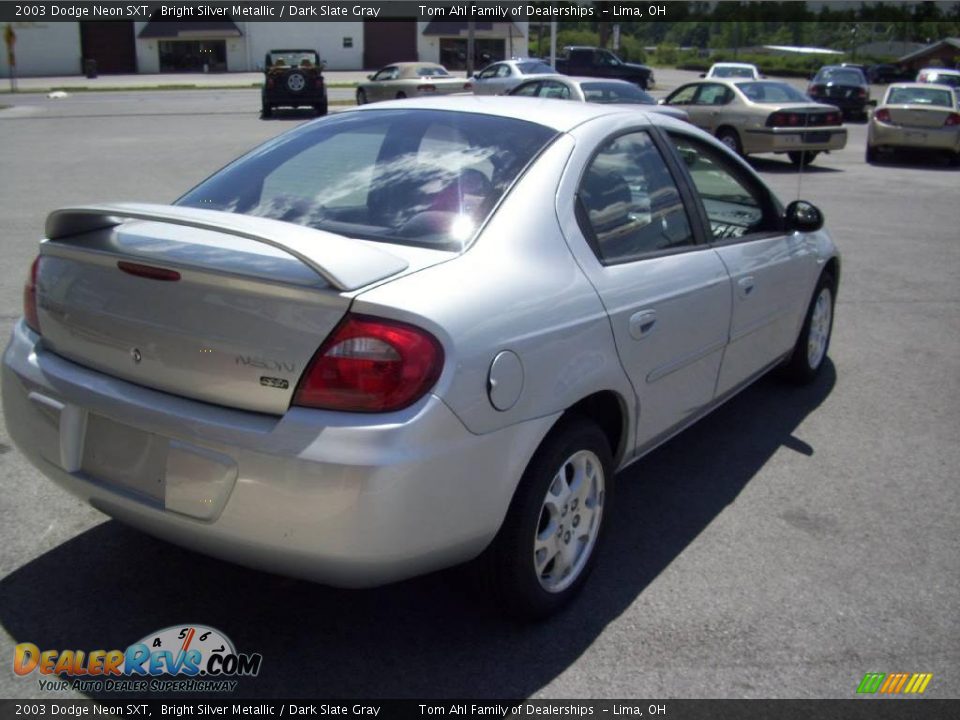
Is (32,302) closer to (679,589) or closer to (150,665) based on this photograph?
(150,665)

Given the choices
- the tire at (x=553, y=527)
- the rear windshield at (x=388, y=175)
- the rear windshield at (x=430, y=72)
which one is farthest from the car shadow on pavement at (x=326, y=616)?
the rear windshield at (x=430, y=72)

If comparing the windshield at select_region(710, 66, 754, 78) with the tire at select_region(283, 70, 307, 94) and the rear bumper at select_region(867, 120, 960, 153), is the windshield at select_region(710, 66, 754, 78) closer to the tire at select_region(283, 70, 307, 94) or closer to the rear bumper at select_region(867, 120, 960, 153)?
the tire at select_region(283, 70, 307, 94)

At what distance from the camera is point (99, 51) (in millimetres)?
64188

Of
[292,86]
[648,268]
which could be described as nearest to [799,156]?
[648,268]

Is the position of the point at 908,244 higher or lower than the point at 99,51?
lower

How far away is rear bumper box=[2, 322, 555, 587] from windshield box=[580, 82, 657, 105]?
13.2 m

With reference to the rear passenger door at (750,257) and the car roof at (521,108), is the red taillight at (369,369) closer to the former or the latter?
the car roof at (521,108)

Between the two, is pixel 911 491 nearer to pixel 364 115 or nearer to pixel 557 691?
pixel 557 691

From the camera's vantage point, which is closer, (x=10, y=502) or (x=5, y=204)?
(x=10, y=502)

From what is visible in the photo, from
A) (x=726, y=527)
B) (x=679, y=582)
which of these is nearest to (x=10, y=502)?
(x=679, y=582)

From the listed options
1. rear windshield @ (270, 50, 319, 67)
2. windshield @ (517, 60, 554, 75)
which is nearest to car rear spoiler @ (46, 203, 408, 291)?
windshield @ (517, 60, 554, 75)

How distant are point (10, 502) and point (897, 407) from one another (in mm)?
4463

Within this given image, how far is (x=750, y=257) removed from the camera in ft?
14.2

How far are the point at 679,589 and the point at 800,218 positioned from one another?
7.19 feet
